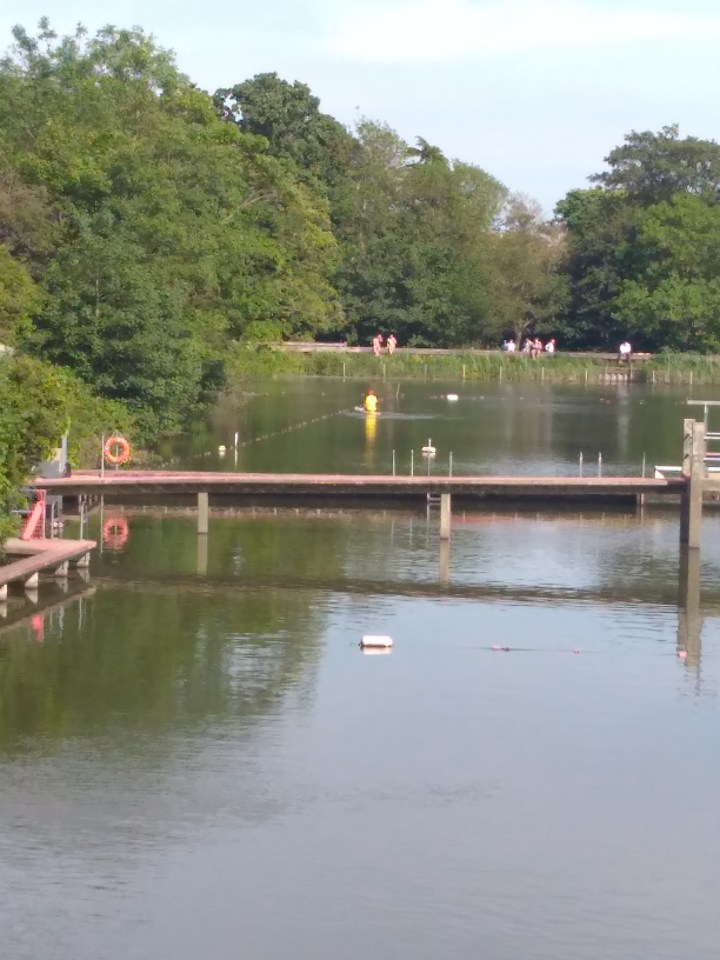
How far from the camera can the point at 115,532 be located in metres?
39.3

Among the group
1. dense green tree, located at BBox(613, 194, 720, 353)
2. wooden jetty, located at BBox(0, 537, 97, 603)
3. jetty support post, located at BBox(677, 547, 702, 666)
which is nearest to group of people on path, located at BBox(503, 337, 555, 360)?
dense green tree, located at BBox(613, 194, 720, 353)

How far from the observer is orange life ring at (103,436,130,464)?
4372 cm

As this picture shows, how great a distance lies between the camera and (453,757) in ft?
76.5

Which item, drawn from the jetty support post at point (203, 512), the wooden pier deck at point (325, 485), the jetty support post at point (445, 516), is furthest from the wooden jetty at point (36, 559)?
the jetty support post at point (445, 516)

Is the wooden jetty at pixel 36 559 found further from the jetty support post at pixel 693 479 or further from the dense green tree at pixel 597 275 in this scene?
the dense green tree at pixel 597 275

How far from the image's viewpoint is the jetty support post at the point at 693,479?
3766cm

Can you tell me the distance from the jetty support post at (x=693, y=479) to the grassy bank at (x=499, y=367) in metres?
63.2

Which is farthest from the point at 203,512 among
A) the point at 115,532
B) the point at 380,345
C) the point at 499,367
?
the point at 380,345

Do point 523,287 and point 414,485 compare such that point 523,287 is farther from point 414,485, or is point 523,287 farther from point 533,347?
point 414,485

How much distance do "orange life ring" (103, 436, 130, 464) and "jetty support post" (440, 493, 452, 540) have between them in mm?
9343

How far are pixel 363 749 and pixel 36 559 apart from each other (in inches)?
410

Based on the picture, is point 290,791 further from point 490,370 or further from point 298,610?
point 490,370

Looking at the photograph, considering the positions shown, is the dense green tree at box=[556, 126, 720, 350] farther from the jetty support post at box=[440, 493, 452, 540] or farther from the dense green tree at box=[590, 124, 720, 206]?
the jetty support post at box=[440, 493, 452, 540]

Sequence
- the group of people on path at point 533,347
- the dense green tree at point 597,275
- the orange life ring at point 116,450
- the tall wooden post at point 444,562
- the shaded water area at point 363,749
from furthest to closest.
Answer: the dense green tree at point 597,275, the group of people on path at point 533,347, the orange life ring at point 116,450, the tall wooden post at point 444,562, the shaded water area at point 363,749
